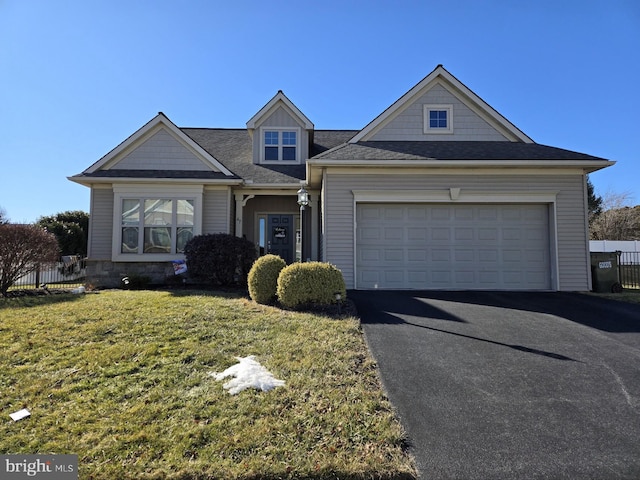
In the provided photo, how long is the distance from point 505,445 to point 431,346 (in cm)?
213

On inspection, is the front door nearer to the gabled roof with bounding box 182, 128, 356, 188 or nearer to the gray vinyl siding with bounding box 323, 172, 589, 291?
the gabled roof with bounding box 182, 128, 356, 188

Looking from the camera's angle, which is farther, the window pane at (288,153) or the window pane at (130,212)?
the window pane at (288,153)

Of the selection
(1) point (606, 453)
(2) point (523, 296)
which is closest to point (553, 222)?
(2) point (523, 296)

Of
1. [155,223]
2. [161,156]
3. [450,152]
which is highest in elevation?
[161,156]

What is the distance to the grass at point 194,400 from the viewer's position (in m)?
2.76

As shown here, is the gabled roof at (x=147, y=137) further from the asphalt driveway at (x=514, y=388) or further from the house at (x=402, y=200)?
the asphalt driveway at (x=514, y=388)

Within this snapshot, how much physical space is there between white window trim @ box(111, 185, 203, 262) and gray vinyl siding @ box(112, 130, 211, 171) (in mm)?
878

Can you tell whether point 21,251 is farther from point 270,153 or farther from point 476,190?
point 476,190

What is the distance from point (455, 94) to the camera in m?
11.0

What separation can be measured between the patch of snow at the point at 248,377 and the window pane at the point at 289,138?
10.7 m

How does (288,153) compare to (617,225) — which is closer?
(288,153)

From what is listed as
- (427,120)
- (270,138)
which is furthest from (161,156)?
(427,120)

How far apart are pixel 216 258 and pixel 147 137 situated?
5.30 meters

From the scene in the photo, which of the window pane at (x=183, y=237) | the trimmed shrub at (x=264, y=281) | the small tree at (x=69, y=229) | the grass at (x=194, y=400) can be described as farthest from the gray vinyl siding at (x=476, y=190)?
the small tree at (x=69, y=229)
